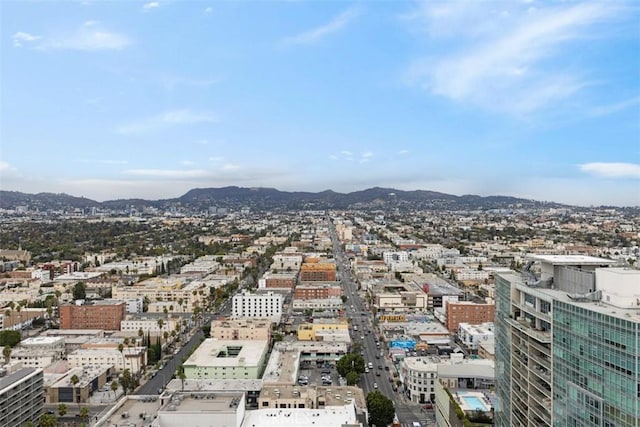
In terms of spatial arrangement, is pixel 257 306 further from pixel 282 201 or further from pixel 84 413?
pixel 282 201

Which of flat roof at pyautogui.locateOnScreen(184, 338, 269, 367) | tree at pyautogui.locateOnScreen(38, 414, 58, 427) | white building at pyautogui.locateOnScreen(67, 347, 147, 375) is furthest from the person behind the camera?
white building at pyautogui.locateOnScreen(67, 347, 147, 375)

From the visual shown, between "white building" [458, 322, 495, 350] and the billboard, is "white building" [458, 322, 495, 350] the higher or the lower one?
the higher one

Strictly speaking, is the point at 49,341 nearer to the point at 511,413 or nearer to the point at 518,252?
the point at 511,413

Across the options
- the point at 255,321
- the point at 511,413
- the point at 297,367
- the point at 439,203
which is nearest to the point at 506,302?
the point at 511,413

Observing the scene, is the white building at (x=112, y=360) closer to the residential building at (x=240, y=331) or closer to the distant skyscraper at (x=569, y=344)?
the residential building at (x=240, y=331)

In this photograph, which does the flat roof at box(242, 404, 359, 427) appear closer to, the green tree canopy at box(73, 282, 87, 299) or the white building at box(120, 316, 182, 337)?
the white building at box(120, 316, 182, 337)

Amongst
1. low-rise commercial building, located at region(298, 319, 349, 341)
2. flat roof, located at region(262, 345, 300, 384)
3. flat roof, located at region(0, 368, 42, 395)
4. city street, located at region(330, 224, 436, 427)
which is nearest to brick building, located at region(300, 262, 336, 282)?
city street, located at region(330, 224, 436, 427)

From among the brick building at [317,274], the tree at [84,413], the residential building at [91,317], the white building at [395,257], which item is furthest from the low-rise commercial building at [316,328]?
the white building at [395,257]

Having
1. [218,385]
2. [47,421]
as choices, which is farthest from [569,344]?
[47,421]
